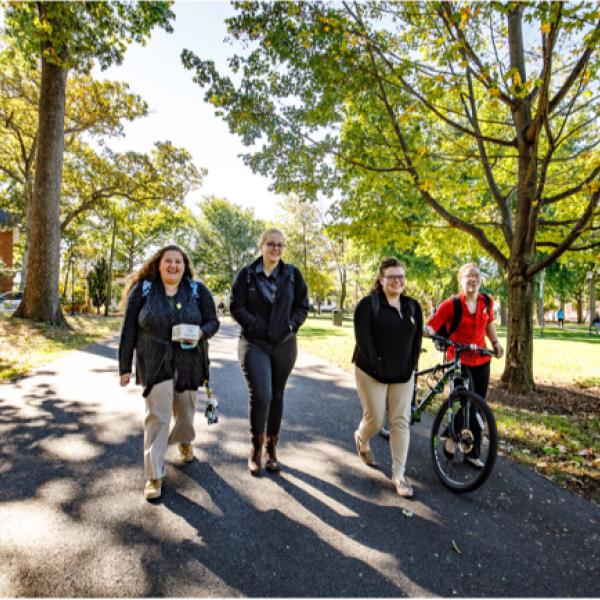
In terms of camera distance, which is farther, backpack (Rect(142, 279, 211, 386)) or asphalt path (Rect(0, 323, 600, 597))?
backpack (Rect(142, 279, 211, 386))

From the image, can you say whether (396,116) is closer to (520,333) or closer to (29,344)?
(520,333)

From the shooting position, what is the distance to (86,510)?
2.73 m

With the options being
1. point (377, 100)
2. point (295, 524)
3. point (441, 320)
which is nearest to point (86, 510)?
point (295, 524)

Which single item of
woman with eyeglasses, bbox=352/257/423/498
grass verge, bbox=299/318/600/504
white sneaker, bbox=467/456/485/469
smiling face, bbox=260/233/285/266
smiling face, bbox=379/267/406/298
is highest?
smiling face, bbox=260/233/285/266

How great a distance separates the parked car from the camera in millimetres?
25869

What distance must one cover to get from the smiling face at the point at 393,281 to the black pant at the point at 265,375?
3.37ft

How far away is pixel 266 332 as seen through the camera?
342 centimetres

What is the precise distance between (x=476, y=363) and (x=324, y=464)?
6.37 feet

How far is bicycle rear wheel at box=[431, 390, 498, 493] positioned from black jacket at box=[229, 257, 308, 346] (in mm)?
1716

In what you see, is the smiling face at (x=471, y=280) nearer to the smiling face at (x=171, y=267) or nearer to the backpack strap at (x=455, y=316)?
the backpack strap at (x=455, y=316)

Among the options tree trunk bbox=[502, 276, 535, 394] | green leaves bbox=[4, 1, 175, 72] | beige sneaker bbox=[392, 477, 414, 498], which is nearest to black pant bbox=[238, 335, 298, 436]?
beige sneaker bbox=[392, 477, 414, 498]

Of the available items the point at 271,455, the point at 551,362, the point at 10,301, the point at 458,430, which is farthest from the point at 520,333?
the point at 10,301

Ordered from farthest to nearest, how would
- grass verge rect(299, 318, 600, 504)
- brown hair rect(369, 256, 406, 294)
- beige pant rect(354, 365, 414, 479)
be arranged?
1. grass verge rect(299, 318, 600, 504)
2. brown hair rect(369, 256, 406, 294)
3. beige pant rect(354, 365, 414, 479)

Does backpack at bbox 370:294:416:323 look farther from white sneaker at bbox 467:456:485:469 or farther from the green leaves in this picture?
the green leaves
